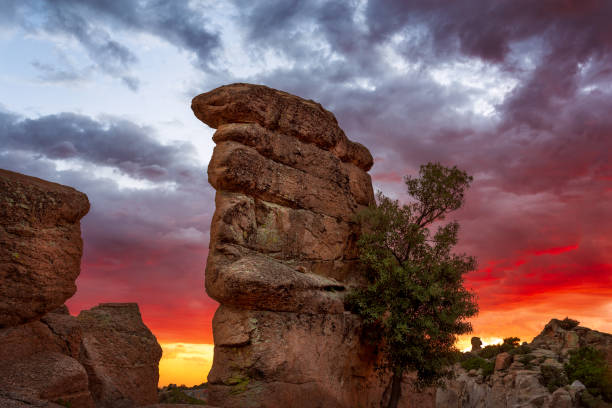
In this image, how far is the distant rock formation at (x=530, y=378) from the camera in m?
28.4

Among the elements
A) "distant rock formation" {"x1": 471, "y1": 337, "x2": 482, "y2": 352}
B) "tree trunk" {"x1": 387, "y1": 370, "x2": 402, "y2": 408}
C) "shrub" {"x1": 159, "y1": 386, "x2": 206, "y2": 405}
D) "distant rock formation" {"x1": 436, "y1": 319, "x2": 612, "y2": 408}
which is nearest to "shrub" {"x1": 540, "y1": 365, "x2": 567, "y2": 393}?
"distant rock formation" {"x1": 436, "y1": 319, "x2": 612, "y2": 408}

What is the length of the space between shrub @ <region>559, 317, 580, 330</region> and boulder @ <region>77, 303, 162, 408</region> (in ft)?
111

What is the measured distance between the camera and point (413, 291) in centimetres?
2119

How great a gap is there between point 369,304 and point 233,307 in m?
7.11

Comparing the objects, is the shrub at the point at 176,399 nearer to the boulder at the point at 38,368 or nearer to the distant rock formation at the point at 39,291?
the distant rock formation at the point at 39,291

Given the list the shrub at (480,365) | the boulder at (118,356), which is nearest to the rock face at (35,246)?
the boulder at (118,356)

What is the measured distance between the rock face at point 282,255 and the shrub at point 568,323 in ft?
72.3

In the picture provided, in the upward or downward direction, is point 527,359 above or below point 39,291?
below

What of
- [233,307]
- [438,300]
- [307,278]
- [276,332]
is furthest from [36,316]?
[438,300]

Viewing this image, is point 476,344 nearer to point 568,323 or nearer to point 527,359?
point 568,323

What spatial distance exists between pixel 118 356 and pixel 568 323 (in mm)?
35728

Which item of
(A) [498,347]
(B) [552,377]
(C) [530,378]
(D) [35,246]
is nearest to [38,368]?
(D) [35,246]

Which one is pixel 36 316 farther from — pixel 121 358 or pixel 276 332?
pixel 276 332

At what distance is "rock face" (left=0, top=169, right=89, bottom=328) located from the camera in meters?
11.7
